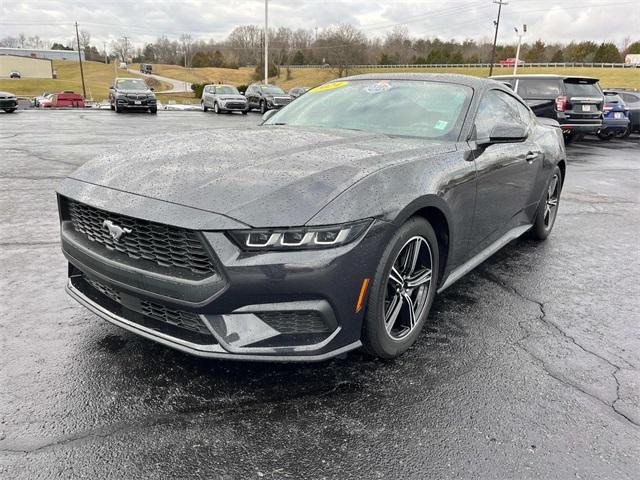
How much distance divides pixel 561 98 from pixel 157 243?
13.4 m

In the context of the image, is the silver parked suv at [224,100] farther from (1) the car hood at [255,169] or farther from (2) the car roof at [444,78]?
(1) the car hood at [255,169]

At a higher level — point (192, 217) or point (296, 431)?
point (192, 217)

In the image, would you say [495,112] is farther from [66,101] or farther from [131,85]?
[66,101]

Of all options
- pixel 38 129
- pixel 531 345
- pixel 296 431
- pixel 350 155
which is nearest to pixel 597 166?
pixel 531 345

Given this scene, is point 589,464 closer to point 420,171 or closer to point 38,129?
point 420,171

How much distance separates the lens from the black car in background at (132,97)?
25641 millimetres

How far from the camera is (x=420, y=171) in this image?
8.84 feet

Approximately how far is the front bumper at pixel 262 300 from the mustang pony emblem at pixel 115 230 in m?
0.12

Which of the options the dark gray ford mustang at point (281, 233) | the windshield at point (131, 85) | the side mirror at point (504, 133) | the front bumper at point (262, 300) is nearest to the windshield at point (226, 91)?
the windshield at point (131, 85)

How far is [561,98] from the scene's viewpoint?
12992mm

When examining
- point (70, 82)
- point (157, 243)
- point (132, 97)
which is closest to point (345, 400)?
point (157, 243)

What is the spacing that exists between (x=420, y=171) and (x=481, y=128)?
1.09 m

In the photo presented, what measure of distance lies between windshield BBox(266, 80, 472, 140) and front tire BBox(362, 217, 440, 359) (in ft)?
3.00

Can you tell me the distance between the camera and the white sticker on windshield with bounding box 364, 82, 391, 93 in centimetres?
387
